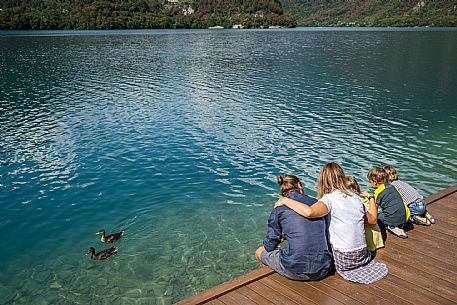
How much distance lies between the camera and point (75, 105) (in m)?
31.8

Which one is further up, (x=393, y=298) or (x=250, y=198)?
(x=393, y=298)

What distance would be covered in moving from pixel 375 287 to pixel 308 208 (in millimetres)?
2058

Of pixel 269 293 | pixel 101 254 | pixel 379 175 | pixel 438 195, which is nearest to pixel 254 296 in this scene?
pixel 269 293

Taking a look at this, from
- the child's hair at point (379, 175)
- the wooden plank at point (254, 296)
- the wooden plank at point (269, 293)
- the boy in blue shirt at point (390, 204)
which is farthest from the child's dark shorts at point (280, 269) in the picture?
the child's hair at point (379, 175)

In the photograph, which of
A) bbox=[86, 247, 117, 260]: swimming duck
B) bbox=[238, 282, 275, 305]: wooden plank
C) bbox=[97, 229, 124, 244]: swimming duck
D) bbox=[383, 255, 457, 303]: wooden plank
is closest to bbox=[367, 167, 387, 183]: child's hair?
bbox=[383, 255, 457, 303]: wooden plank

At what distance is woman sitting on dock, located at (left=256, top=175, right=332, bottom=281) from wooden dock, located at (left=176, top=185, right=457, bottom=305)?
0.30 m

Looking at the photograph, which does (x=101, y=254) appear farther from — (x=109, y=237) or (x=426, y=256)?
(x=426, y=256)

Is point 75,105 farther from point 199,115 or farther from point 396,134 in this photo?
point 396,134

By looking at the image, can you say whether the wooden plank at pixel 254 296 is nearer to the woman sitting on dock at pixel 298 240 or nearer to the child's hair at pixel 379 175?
the woman sitting on dock at pixel 298 240

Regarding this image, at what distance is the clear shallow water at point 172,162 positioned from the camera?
11219 millimetres

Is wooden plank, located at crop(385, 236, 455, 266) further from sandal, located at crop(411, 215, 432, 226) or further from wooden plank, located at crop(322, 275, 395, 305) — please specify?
wooden plank, located at crop(322, 275, 395, 305)

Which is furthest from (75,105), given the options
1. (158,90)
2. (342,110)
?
(342,110)

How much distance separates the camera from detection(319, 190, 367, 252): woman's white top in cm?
689

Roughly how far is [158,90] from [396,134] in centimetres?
2294
